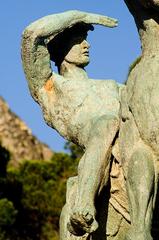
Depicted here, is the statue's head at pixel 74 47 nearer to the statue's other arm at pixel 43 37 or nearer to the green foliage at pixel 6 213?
the statue's other arm at pixel 43 37

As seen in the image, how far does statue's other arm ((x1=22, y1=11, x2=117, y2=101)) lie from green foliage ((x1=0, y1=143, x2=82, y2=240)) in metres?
29.9

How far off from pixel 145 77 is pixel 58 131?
116 centimetres

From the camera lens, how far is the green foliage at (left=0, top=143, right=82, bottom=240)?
37656 mm

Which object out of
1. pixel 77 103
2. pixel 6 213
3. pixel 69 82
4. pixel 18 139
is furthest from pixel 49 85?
pixel 18 139

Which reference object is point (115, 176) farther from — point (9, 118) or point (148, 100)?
point (9, 118)

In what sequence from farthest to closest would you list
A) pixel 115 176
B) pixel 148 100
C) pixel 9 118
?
pixel 9 118, pixel 115 176, pixel 148 100

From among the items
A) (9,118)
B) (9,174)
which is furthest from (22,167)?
(9,118)

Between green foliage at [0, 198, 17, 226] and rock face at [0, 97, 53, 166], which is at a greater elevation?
green foliage at [0, 198, 17, 226]

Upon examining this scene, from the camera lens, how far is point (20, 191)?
3916 cm

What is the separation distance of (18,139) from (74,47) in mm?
51153

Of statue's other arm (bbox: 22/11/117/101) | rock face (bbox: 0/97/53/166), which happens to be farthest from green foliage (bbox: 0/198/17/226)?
statue's other arm (bbox: 22/11/117/101)

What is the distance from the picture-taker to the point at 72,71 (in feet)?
22.5

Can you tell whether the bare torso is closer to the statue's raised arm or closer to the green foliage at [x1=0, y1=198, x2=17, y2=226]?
the statue's raised arm

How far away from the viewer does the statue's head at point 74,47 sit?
22.5ft
